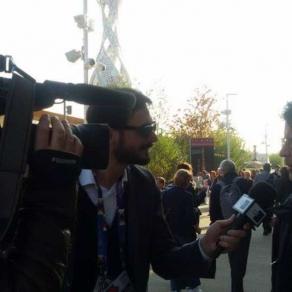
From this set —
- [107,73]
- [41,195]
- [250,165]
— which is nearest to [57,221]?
[41,195]

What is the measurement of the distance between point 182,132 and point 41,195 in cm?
3473

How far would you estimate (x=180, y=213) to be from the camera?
7.27 metres

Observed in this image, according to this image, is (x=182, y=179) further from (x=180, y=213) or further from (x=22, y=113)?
(x=22, y=113)

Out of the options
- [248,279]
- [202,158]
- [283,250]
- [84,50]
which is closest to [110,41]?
[202,158]

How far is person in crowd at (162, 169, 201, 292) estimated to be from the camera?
7.20 metres

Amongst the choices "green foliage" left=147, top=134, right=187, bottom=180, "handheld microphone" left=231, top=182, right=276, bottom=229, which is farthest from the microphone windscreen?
"green foliage" left=147, top=134, right=187, bottom=180

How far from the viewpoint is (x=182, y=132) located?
35.8 m

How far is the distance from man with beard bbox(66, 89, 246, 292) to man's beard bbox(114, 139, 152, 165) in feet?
0.36

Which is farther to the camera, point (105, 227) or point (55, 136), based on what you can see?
point (105, 227)

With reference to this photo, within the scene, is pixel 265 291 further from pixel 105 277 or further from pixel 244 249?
pixel 105 277

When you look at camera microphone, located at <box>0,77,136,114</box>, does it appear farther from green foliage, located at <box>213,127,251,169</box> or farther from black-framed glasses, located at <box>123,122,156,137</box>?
green foliage, located at <box>213,127,251,169</box>

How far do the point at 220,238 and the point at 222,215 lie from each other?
5390 mm

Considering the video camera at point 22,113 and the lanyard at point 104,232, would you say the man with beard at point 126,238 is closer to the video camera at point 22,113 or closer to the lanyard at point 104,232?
the lanyard at point 104,232

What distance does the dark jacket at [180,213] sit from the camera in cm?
723
